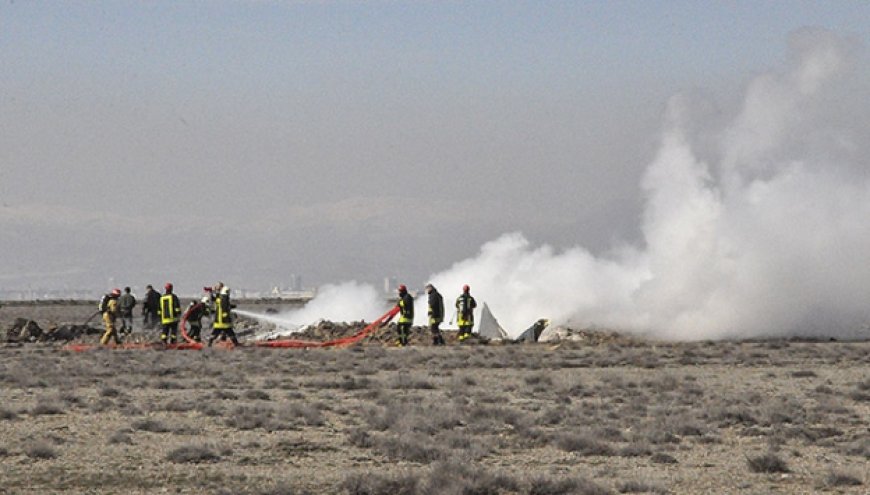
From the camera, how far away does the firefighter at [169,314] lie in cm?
3844

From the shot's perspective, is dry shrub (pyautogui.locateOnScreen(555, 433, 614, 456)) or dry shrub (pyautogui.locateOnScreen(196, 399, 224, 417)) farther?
dry shrub (pyautogui.locateOnScreen(196, 399, 224, 417))

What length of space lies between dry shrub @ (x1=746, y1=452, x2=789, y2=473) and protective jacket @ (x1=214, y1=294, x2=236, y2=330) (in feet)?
74.3

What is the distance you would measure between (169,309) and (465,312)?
823 cm

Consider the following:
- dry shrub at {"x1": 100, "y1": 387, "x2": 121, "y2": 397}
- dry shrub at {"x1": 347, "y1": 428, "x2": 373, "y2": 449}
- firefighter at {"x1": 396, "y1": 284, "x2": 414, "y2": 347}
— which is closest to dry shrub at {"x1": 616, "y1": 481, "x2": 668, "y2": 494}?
dry shrub at {"x1": 347, "y1": 428, "x2": 373, "y2": 449}

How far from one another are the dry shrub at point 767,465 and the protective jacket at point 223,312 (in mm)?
22654

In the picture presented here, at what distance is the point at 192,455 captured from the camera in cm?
1623

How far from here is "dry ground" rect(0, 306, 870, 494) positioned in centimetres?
1484

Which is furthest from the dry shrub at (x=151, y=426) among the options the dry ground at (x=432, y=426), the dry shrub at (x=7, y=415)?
the dry shrub at (x=7, y=415)

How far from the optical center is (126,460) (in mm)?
16375

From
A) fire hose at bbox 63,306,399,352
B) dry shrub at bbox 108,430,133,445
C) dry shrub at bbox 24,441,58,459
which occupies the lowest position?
dry shrub at bbox 24,441,58,459

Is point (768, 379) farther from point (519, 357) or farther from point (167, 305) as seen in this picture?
point (167, 305)

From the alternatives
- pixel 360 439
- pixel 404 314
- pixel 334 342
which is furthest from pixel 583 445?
pixel 334 342

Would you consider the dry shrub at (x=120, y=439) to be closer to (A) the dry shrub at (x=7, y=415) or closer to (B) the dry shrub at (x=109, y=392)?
(A) the dry shrub at (x=7, y=415)

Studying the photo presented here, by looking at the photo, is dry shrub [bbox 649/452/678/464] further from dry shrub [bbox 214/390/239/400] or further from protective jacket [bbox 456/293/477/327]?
protective jacket [bbox 456/293/477/327]
